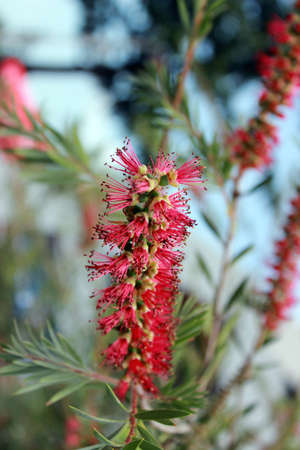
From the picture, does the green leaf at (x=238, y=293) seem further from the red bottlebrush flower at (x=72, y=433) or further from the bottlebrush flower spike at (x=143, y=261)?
the red bottlebrush flower at (x=72, y=433)

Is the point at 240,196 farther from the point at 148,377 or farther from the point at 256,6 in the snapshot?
the point at 256,6

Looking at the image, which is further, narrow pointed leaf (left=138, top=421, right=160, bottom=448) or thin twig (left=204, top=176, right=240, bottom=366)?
thin twig (left=204, top=176, right=240, bottom=366)

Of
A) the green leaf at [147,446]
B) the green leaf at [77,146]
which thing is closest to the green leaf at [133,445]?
the green leaf at [147,446]

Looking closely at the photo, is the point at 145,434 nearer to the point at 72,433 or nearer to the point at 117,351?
the point at 117,351

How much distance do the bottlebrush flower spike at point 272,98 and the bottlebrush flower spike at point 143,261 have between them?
9 centimetres

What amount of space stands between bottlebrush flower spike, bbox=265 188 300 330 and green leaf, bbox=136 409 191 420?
7.0 inches

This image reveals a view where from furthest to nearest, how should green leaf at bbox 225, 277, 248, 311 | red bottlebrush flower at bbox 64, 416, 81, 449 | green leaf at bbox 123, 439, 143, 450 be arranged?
red bottlebrush flower at bbox 64, 416, 81, 449 → green leaf at bbox 225, 277, 248, 311 → green leaf at bbox 123, 439, 143, 450

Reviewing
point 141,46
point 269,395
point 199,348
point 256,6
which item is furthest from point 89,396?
point 256,6

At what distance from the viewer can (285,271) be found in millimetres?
342

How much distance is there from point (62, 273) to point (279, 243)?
1.87 feet

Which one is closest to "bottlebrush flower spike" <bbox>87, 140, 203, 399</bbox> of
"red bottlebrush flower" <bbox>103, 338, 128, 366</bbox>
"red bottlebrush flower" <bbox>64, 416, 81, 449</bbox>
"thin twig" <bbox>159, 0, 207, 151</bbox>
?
"red bottlebrush flower" <bbox>103, 338, 128, 366</bbox>

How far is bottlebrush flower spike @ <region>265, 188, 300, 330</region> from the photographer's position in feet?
1.07

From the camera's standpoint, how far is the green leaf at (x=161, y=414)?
0.54 ft

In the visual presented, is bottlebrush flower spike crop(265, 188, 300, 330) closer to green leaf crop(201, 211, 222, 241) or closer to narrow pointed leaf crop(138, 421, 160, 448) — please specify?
green leaf crop(201, 211, 222, 241)
